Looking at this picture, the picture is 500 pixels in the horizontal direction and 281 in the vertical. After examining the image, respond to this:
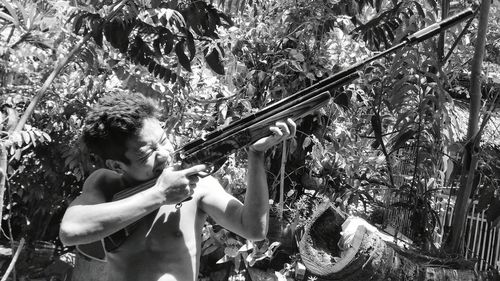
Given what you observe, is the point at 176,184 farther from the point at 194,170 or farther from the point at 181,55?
the point at 181,55

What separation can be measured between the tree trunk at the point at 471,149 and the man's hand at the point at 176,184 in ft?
6.77

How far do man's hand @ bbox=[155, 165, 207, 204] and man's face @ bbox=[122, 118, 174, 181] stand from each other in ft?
0.50

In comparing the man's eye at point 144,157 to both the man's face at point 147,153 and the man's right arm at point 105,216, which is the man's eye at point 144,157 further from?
the man's right arm at point 105,216

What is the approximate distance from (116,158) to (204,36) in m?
1.70

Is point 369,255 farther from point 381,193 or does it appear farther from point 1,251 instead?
point 1,251

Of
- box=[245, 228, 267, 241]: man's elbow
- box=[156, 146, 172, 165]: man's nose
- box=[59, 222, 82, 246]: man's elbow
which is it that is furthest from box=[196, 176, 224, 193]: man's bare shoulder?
box=[59, 222, 82, 246]: man's elbow

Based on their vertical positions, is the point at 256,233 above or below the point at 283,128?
below

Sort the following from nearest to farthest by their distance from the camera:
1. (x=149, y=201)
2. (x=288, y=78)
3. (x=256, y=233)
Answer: (x=149, y=201), (x=256, y=233), (x=288, y=78)

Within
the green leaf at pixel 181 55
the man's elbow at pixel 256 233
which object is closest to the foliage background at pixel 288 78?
the green leaf at pixel 181 55

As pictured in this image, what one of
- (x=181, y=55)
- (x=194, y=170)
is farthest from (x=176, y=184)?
(x=181, y=55)

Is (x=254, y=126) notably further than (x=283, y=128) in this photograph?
Yes

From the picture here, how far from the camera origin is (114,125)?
2.31 meters

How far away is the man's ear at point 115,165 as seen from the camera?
2.41m

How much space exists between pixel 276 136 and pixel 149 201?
49 centimetres
